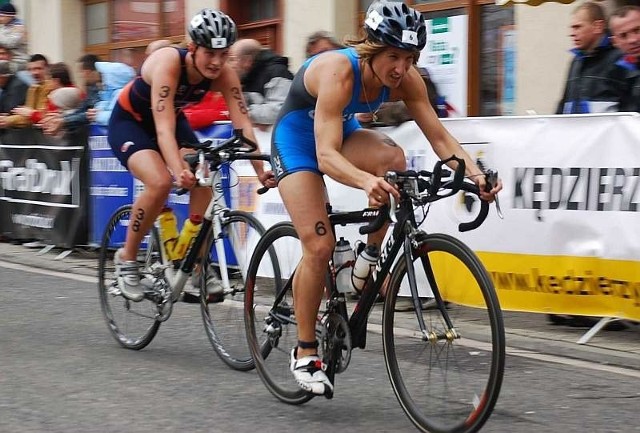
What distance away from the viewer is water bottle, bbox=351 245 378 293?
517 cm

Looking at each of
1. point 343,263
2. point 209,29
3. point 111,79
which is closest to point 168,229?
point 209,29

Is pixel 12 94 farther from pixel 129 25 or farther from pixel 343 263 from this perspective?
pixel 343 263

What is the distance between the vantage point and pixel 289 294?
566 centimetres

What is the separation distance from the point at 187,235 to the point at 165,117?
0.69 m

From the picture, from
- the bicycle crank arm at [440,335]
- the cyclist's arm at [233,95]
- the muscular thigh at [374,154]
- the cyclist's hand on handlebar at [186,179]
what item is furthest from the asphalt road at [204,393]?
the cyclist's arm at [233,95]

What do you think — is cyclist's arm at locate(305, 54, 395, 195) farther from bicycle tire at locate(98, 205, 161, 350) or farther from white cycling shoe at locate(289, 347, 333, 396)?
bicycle tire at locate(98, 205, 161, 350)

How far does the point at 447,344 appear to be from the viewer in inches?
187

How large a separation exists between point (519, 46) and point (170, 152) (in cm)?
538

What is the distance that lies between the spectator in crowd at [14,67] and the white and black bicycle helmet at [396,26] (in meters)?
9.88

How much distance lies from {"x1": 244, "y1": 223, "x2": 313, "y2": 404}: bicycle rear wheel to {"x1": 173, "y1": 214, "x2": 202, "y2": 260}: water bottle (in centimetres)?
75

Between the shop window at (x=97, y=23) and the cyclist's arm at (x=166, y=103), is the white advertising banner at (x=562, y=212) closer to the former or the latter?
the cyclist's arm at (x=166, y=103)

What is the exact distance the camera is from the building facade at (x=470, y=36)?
1055cm

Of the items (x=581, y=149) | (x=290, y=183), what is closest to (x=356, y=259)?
(x=290, y=183)

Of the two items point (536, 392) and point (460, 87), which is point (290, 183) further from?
point (460, 87)
